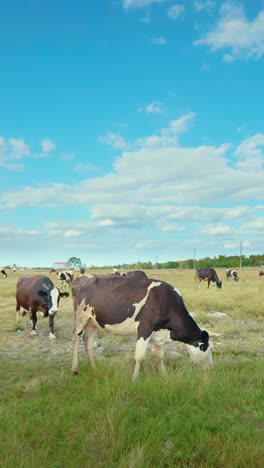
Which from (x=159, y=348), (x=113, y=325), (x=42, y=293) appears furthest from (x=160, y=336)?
(x=42, y=293)

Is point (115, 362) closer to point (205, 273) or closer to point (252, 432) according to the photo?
point (252, 432)

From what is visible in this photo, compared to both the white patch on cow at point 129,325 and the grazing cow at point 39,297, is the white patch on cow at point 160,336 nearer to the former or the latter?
the white patch on cow at point 129,325

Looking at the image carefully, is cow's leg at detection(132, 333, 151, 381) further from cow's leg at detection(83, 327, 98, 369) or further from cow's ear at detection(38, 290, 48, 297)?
cow's ear at detection(38, 290, 48, 297)

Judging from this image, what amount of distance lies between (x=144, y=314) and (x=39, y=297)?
257 inches

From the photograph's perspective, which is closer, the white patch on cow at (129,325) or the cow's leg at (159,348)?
the white patch on cow at (129,325)

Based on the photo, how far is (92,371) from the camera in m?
7.33

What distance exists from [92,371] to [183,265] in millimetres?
131521

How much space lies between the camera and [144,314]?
7.80m

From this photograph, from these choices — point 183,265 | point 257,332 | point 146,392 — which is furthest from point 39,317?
point 183,265

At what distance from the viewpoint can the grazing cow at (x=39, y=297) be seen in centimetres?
1265

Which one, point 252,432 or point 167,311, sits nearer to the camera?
point 252,432

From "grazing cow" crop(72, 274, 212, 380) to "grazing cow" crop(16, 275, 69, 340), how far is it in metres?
4.42

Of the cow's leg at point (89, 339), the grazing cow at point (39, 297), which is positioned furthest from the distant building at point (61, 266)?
the cow's leg at point (89, 339)

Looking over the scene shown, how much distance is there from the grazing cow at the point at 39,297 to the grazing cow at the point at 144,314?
4415 millimetres
